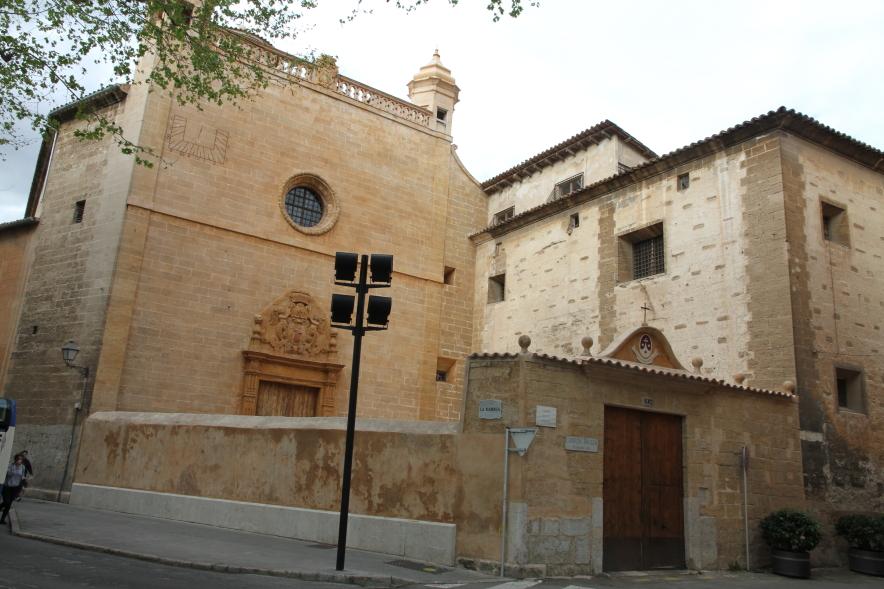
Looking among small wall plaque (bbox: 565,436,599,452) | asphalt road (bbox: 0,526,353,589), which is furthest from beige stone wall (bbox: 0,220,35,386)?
small wall plaque (bbox: 565,436,599,452)

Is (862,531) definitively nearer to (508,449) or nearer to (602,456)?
(602,456)

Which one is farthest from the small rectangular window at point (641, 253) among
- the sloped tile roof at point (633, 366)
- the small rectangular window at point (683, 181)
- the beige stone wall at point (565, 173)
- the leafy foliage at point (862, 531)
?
the leafy foliage at point (862, 531)

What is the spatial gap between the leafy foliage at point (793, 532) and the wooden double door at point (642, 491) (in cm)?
177

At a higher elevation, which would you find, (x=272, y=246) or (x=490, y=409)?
(x=272, y=246)

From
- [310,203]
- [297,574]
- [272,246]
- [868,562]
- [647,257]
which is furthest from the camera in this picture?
[310,203]

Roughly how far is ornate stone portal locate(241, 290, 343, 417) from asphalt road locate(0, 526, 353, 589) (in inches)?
347

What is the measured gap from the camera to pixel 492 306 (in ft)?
69.1

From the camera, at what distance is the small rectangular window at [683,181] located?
16.0 m

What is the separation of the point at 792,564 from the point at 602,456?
12.7 feet

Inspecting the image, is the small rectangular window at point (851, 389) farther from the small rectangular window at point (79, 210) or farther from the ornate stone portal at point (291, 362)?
the small rectangular window at point (79, 210)

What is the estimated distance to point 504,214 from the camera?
22.6 metres

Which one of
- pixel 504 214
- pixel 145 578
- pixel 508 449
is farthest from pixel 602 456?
pixel 504 214

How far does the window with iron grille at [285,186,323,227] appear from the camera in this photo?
19.2 m

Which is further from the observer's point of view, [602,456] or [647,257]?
[647,257]
